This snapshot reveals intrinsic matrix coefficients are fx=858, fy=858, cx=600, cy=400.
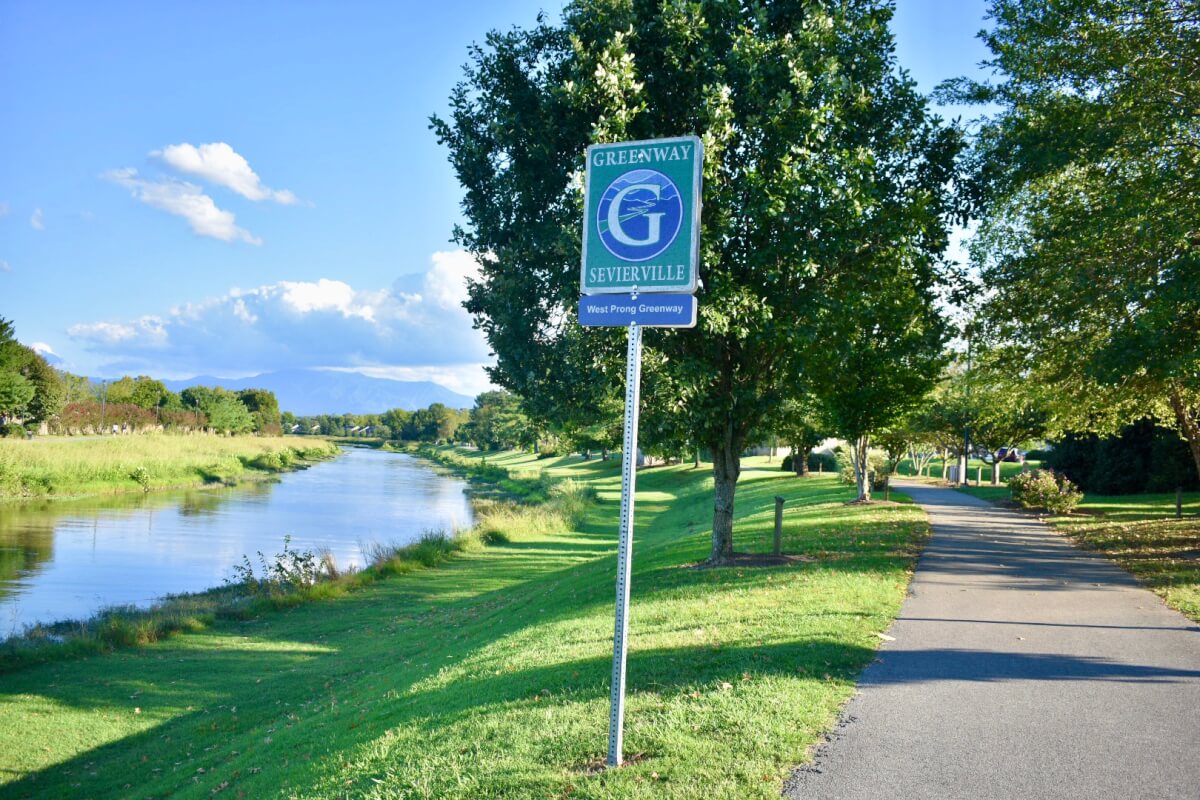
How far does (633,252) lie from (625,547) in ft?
5.83

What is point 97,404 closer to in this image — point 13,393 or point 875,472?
point 13,393

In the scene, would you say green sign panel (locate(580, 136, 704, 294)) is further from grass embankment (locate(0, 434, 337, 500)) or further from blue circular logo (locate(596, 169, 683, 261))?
grass embankment (locate(0, 434, 337, 500))

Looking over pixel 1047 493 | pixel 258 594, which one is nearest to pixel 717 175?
pixel 258 594

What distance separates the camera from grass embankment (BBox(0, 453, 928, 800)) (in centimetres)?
575

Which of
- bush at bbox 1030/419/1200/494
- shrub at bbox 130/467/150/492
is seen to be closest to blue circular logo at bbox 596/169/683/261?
bush at bbox 1030/419/1200/494

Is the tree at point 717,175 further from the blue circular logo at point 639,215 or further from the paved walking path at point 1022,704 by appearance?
the blue circular logo at point 639,215

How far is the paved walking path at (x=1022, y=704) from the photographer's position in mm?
5160

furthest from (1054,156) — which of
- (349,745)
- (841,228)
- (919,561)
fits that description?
(349,745)

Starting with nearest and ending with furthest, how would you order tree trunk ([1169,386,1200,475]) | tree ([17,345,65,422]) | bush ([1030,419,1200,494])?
tree trunk ([1169,386,1200,475]), bush ([1030,419,1200,494]), tree ([17,345,65,422])

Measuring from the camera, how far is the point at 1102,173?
16.1 m

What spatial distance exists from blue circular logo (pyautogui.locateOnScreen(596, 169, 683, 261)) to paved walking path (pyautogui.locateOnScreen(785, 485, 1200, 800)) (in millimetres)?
3319

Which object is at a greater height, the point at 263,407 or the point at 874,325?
the point at 263,407

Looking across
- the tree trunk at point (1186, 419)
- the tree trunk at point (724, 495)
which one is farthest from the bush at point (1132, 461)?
the tree trunk at point (724, 495)

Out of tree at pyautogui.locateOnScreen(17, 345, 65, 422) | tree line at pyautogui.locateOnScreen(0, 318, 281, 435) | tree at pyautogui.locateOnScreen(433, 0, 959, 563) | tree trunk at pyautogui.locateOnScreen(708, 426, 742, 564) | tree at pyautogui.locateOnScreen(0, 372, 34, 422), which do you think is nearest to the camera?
tree at pyautogui.locateOnScreen(433, 0, 959, 563)
